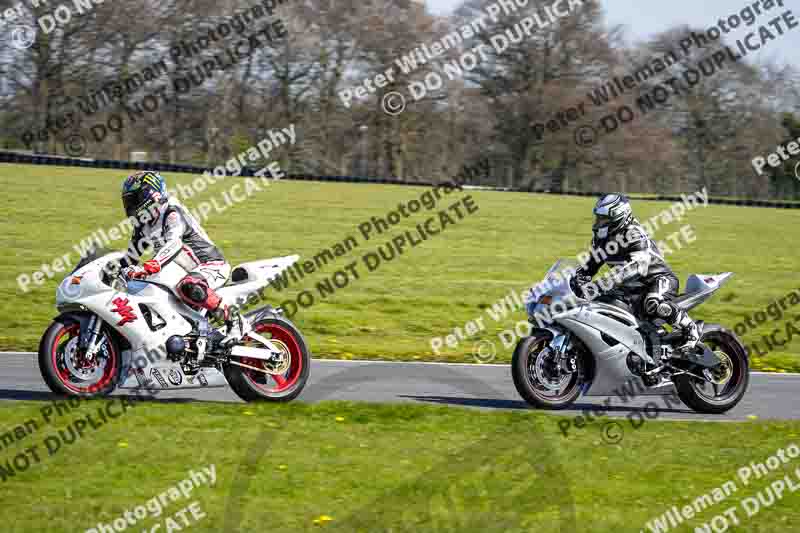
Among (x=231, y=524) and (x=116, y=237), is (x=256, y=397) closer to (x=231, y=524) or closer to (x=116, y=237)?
(x=231, y=524)

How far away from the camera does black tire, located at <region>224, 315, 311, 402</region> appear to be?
28.9 ft

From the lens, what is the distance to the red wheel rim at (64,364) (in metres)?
8.41

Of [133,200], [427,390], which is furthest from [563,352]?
[133,200]

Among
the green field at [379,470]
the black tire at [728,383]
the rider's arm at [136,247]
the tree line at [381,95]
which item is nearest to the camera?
the green field at [379,470]

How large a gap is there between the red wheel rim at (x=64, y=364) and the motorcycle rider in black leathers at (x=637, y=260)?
13.9 feet

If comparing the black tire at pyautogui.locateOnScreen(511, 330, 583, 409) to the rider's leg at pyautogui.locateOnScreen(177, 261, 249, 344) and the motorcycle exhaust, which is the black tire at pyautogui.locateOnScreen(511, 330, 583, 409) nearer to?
the motorcycle exhaust

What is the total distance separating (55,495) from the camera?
6.00m

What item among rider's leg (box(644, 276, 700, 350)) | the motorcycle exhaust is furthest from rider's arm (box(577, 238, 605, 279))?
the motorcycle exhaust

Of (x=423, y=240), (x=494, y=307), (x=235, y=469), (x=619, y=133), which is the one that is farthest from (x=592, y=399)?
(x=619, y=133)

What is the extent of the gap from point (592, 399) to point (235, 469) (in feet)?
14.8

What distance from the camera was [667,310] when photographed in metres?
9.40

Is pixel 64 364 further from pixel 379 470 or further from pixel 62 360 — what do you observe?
pixel 379 470

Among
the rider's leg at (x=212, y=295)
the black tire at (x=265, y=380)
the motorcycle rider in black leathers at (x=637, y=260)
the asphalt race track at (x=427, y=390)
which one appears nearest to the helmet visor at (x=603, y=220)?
the motorcycle rider in black leathers at (x=637, y=260)

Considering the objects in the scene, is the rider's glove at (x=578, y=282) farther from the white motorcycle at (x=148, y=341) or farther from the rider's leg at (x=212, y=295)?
the rider's leg at (x=212, y=295)
